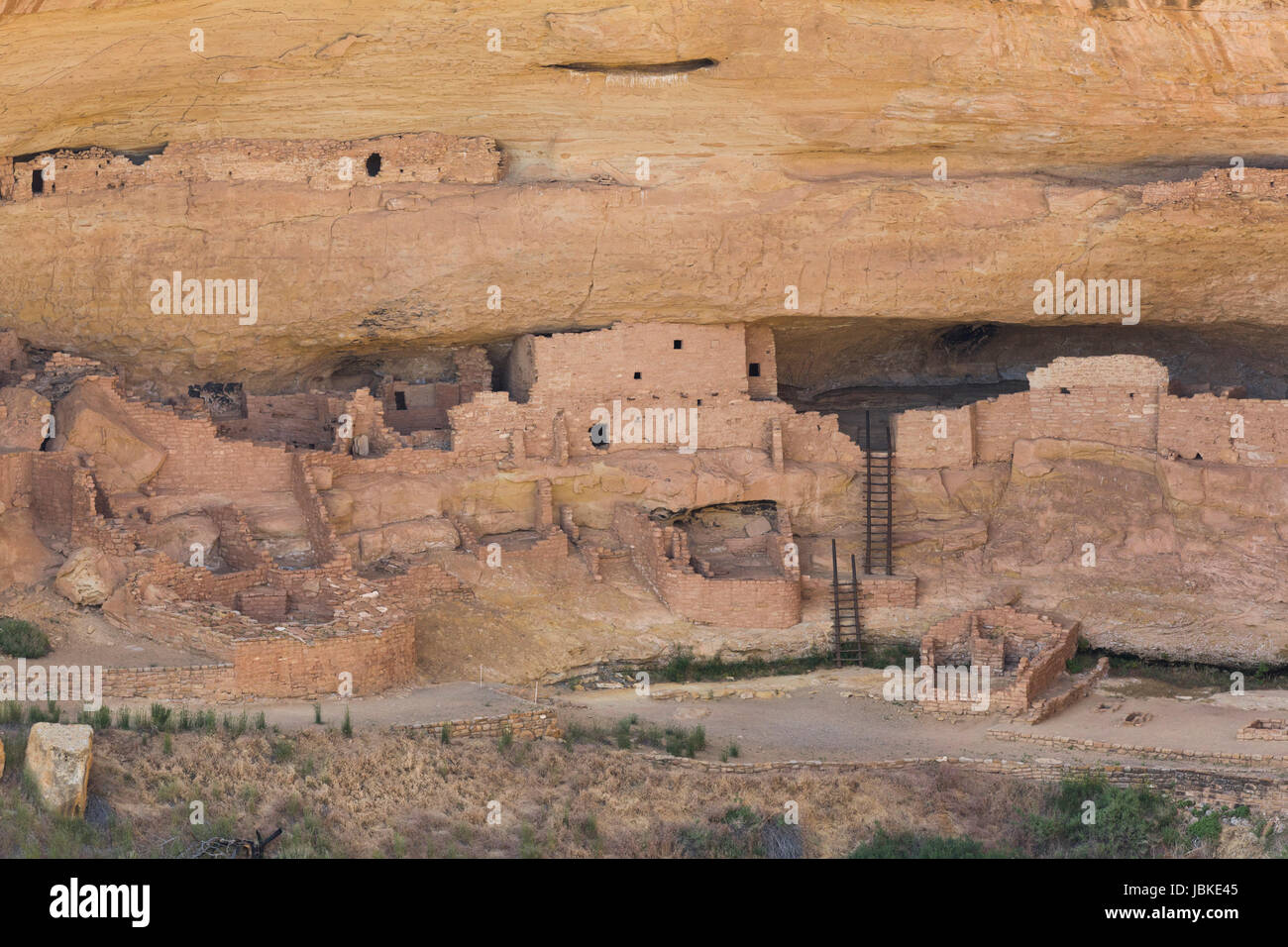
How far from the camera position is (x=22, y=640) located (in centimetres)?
1631

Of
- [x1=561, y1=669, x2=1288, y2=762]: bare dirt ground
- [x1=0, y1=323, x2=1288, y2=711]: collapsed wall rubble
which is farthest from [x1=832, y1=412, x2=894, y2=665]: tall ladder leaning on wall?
[x1=561, y1=669, x2=1288, y2=762]: bare dirt ground

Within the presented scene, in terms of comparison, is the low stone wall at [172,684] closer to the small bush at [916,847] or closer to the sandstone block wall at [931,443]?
the small bush at [916,847]

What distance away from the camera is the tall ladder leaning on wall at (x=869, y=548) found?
62.5 feet

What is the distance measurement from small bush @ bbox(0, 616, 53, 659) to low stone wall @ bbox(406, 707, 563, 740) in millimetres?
3574

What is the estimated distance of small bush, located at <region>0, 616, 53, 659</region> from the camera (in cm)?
1617

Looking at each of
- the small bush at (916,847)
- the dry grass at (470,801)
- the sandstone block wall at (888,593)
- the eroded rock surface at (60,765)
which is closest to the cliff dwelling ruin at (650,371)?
the sandstone block wall at (888,593)

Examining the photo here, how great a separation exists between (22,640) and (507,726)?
4432 mm

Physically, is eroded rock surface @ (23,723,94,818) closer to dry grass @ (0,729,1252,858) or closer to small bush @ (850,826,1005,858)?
dry grass @ (0,729,1252,858)

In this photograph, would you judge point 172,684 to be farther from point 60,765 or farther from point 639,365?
point 639,365

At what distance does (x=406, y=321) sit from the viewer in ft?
66.0

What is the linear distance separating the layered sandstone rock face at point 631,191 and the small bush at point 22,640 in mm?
4406

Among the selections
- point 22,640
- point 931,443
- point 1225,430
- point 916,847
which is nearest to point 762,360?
point 931,443

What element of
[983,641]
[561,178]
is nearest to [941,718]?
[983,641]
